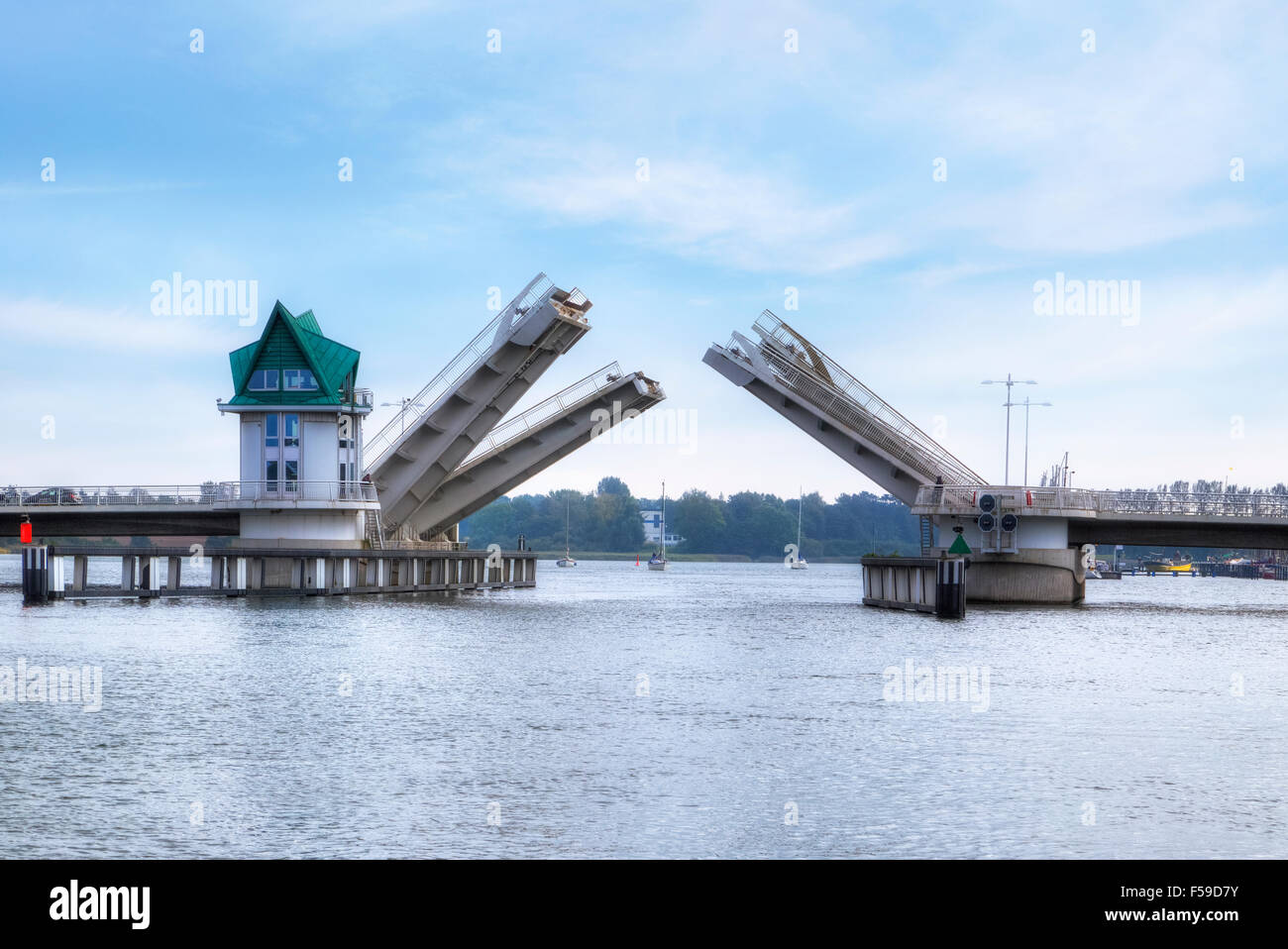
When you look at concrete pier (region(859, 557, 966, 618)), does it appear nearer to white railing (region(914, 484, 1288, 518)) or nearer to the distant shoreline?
white railing (region(914, 484, 1288, 518))

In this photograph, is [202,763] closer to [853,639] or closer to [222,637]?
[222,637]

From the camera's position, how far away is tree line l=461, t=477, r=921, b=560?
138 metres

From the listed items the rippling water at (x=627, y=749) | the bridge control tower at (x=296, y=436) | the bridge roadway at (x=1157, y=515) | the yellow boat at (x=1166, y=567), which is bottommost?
the yellow boat at (x=1166, y=567)

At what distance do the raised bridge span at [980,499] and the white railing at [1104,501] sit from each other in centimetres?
3

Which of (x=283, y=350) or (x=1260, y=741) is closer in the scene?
(x=1260, y=741)

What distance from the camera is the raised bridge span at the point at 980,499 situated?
35.1 meters

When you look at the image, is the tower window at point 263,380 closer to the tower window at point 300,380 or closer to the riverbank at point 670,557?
the tower window at point 300,380


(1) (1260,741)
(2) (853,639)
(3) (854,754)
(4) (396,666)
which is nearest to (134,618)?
(4) (396,666)

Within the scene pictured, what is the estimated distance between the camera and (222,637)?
85.3ft

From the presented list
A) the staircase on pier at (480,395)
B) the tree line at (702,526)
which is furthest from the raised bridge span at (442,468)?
the tree line at (702,526)

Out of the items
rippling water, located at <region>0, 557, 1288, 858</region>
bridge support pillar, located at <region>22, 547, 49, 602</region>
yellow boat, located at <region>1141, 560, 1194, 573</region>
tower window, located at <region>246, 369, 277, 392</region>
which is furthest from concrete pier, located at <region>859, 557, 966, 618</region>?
yellow boat, located at <region>1141, 560, 1194, 573</region>

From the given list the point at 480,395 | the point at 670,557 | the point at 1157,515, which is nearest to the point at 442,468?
the point at 480,395
